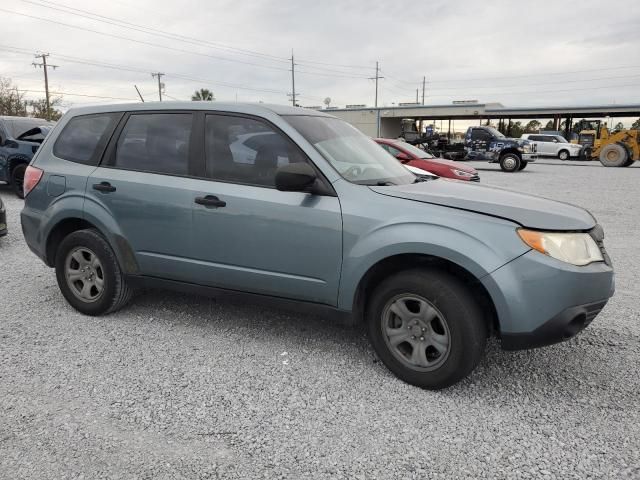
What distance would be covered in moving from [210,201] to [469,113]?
40103 mm

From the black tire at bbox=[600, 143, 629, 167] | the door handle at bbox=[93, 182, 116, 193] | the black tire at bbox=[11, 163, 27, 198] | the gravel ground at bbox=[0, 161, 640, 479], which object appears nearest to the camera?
the gravel ground at bbox=[0, 161, 640, 479]

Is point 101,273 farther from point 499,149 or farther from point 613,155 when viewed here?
point 613,155

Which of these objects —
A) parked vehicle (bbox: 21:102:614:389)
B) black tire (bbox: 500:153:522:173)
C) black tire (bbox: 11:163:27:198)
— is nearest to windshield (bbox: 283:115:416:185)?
parked vehicle (bbox: 21:102:614:389)

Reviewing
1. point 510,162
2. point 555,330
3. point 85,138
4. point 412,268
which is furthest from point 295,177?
point 510,162

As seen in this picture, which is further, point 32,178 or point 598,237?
point 32,178

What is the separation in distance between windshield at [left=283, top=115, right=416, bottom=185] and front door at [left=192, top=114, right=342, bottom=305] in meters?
0.19

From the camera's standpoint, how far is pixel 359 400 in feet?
9.57

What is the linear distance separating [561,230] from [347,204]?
4.00ft

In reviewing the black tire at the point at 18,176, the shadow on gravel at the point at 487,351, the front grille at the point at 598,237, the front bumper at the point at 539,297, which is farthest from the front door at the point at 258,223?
the black tire at the point at 18,176

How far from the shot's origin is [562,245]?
2.73 meters

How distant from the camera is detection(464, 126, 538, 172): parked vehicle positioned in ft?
71.3

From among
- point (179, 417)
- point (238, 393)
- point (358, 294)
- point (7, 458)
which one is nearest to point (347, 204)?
point (358, 294)

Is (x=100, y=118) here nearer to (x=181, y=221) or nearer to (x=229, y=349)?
(x=181, y=221)

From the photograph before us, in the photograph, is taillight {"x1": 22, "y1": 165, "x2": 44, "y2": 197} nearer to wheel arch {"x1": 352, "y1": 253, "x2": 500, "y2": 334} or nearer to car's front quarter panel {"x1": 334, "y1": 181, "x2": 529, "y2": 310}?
car's front quarter panel {"x1": 334, "y1": 181, "x2": 529, "y2": 310}
